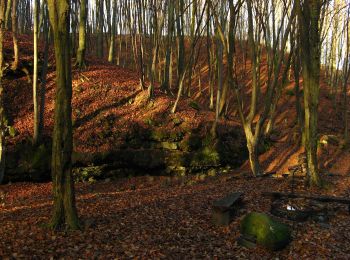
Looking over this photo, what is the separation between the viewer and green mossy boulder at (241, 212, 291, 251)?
6137mm

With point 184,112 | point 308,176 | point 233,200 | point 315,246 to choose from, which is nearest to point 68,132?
point 233,200

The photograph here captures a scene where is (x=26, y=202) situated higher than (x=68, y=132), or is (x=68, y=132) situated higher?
(x=68, y=132)

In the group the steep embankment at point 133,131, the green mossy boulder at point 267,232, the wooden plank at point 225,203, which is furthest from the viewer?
the steep embankment at point 133,131

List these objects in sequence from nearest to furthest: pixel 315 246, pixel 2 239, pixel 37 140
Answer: pixel 2 239 < pixel 315 246 < pixel 37 140

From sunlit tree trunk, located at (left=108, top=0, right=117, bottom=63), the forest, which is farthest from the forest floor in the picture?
sunlit tree trunk, located at (left=108, top=0, right=117, bottom=63)

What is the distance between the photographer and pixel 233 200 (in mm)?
7699

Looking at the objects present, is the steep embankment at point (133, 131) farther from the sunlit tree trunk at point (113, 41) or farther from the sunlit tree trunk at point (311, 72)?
the sunlit tree trunk at point (311, 72)

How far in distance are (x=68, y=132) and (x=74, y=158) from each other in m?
6.29

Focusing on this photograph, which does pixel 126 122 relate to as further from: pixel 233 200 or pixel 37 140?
pixel 233 200

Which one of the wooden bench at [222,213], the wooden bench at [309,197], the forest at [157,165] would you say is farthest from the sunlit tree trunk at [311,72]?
the wooden bench at [222,213]

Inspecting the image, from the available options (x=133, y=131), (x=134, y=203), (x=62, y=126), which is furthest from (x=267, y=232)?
(x=133, y=131)

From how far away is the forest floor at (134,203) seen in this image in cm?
600

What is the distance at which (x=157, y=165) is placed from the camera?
1358 centimetres

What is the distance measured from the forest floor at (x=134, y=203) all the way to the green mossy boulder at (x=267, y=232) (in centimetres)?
15
